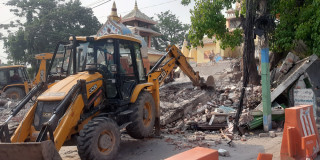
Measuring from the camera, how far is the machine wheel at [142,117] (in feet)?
20.5

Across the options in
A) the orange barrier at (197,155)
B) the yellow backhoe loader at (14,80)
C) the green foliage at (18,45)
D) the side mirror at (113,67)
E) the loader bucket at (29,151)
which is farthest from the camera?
the green foliage at (18,45)

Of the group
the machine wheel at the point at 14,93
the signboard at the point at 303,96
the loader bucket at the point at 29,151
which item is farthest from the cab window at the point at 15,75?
the signboard at the point at 303,96

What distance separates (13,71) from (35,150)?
1563cm

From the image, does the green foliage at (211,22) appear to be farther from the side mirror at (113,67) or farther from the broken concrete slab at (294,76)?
the side mirror at (113,67)

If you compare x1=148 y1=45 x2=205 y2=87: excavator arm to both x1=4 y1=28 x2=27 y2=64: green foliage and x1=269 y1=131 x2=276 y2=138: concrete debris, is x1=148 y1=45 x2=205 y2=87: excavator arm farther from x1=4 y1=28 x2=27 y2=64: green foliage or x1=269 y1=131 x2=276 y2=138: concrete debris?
x1=4 y1=28 x2=27 y2=64: green foliage

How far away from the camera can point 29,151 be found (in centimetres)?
389

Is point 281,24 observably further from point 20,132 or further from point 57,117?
point 20,132

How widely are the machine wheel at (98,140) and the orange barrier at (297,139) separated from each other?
124 inches

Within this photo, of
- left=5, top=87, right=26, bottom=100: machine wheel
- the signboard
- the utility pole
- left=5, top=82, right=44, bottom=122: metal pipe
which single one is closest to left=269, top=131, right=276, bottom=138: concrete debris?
the utility pole

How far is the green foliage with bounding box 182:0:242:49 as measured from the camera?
388 inches

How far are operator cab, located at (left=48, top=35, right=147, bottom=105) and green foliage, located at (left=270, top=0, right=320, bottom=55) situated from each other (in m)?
5.35

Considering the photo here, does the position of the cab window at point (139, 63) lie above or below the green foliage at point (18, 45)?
below

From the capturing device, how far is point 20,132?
4.91 metres

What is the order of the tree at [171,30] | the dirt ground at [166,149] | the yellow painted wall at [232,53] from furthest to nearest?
the tree at [171,30]
the yellow painted wall at [232,53]
the dirt ground at [166,149]
